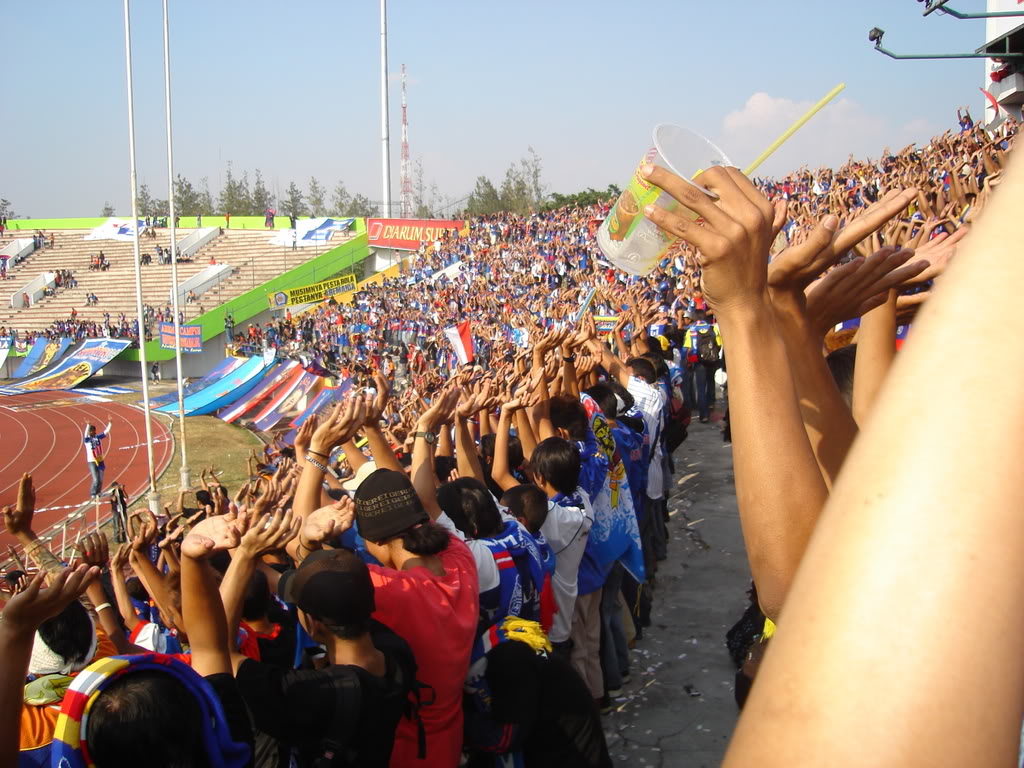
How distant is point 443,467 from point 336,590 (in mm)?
2703

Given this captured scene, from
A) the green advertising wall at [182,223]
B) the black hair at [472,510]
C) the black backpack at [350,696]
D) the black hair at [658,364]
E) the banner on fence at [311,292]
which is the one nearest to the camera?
the black backpack at [350,696]

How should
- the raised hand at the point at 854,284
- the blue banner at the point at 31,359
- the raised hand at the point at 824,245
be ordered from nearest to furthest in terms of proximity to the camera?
the raised hand at the point at 824,245, the raised hand at the point at 854,284, the blue banner at the point at 31,359

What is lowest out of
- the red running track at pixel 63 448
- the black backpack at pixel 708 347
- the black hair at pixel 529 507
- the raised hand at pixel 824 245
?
the red running track at pixel 63 448

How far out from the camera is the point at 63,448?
23500 millimetres

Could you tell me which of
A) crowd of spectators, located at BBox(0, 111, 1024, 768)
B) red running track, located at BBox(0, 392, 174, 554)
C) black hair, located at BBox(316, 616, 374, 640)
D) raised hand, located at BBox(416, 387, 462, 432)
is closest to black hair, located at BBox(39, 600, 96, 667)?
crowd of spectators, located at BBox(0, 111, 1024, 768)

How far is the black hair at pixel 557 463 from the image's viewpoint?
4.31m

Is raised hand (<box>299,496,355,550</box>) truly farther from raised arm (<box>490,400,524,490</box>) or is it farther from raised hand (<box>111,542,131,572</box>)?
raised arm (<box>490,400,524,490</box>)

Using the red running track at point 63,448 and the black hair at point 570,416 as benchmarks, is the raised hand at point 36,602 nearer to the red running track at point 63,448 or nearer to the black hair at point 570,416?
the black hair at point 570,416

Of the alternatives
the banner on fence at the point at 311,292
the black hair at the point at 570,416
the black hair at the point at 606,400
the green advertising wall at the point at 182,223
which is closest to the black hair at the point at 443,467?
the black hair at the point at 570,416

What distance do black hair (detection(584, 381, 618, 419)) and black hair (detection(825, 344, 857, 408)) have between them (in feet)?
11.5

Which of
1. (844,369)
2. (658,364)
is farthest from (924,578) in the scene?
(658,364)

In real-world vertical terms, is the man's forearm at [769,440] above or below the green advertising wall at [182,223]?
below

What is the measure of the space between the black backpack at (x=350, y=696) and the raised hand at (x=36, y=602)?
2.43ft

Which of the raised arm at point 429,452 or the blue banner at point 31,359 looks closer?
the raised arm at point 429,452
